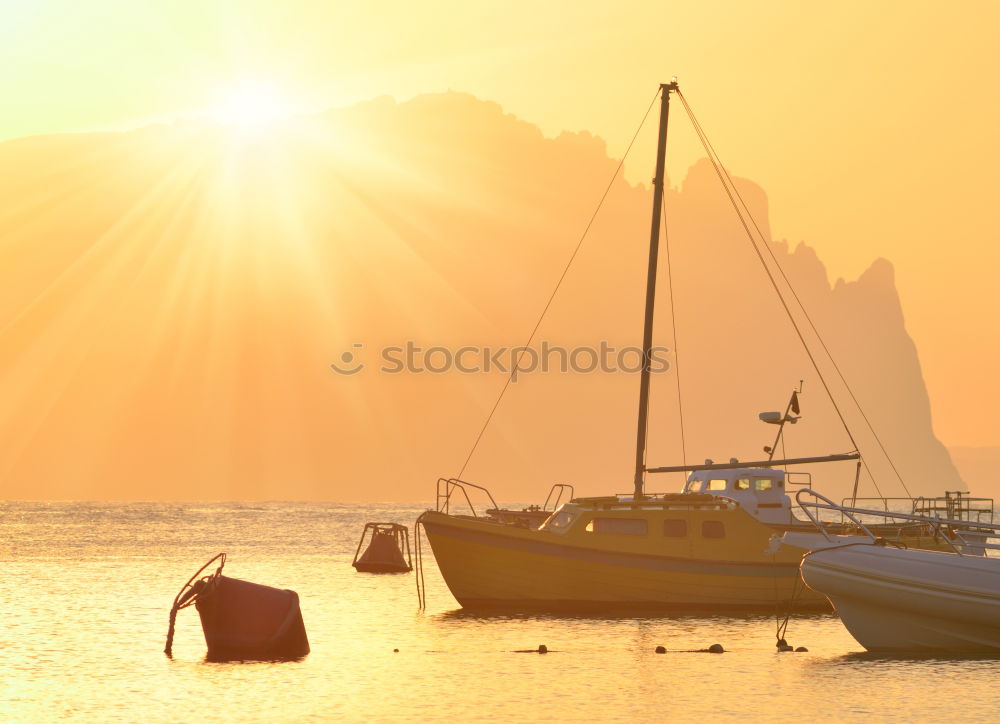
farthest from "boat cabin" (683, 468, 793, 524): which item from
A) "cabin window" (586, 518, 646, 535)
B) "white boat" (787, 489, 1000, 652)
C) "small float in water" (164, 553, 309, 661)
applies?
"small float in water" (164, 553, 309, 661)

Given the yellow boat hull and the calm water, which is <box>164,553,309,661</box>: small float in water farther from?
the yellow boat hull

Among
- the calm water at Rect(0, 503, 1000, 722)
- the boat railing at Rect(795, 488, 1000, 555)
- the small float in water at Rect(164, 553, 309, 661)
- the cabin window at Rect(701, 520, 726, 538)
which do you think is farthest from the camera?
the cabin window at Rect(701, 520, 726, 538)

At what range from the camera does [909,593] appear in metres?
32.9

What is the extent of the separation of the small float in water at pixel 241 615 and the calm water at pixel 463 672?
43 cm

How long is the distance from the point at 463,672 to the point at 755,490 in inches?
671

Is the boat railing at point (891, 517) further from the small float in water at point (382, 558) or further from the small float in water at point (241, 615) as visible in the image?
the small float in water at point (382, 558)

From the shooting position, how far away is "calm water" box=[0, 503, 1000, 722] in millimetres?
29062

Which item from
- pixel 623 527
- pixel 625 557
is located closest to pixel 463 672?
pixel 625 557

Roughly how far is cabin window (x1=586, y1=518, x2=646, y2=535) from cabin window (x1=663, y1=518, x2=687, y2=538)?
673 mm

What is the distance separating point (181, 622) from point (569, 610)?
12.8 metres

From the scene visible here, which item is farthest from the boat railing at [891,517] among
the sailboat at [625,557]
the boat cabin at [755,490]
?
the boat cabin at [755,490]

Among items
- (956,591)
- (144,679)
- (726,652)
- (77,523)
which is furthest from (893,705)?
(77,523)

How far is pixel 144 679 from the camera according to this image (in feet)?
111

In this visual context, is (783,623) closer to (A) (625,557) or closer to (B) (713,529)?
(B) (713,529)
